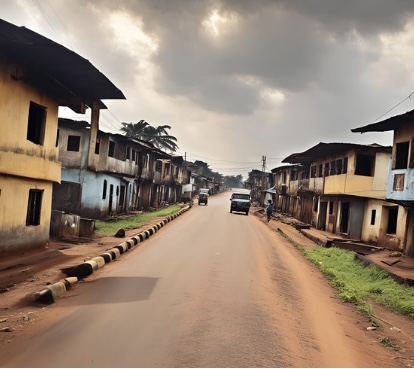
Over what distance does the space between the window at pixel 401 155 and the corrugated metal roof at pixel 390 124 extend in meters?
0.96

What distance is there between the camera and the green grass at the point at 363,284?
34.5ft

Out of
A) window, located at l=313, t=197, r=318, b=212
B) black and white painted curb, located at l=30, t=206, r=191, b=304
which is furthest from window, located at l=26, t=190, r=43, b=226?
window, located at l=313, t=197, r=318, b=212

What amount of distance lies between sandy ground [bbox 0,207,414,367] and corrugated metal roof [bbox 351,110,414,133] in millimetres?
8583

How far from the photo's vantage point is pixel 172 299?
871 centimetres

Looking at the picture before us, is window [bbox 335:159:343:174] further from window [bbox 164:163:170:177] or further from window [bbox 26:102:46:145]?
window [bbox 164:163:170:177]

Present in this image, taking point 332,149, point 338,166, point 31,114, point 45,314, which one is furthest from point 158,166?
point 45,314

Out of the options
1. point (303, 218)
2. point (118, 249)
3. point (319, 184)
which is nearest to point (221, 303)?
point (118, 249)

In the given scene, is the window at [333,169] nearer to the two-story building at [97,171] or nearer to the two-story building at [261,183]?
the two-story building at [97,171]

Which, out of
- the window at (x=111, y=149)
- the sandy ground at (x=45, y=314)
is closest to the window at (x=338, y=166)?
the window at (x=111, y=149)

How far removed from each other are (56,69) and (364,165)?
889 inches

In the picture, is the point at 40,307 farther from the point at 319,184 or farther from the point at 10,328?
the point at 319,184

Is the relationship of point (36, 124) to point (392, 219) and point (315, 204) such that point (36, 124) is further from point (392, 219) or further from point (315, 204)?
point (315, 204)

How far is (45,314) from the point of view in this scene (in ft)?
24.7

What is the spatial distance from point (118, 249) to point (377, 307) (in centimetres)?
880
